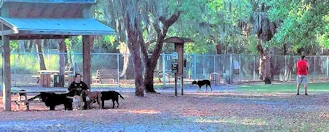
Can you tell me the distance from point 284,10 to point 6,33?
8.12 m

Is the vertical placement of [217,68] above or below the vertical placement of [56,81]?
above

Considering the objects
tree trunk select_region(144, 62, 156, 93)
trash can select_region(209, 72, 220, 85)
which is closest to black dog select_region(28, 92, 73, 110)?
tree trunk select_region(144, 62, 156, 93)

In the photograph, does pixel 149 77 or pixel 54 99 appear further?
pixel 149 77

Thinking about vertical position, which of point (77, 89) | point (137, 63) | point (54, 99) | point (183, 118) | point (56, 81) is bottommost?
point (183, 118)

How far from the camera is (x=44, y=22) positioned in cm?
1562

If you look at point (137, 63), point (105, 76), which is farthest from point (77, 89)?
point (105, 76)

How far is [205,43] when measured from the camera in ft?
133

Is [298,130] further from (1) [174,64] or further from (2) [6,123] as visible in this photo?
(1) [174,64]

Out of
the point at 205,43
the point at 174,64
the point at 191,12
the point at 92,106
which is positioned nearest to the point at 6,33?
the point at 92,106

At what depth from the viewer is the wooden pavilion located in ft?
49.1

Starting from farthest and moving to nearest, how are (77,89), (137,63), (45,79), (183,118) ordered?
(45,79) → (137,63) → (77,89) → (183,118)

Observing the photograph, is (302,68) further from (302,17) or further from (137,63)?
(302,17)

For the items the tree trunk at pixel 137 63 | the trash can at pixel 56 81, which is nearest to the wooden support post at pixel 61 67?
the trash can at pixel 56 81

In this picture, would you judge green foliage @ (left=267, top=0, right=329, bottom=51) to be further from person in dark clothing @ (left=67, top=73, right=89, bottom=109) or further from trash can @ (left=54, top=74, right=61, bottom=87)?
trash can @ (left=54, top=74, right=61, bottom=87)
